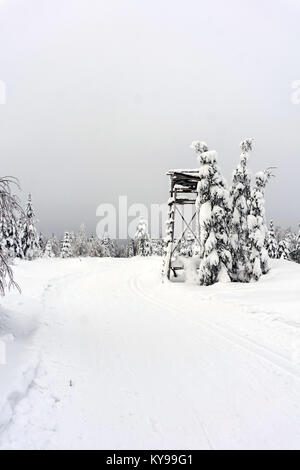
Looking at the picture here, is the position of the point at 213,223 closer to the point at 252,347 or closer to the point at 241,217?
the point at 241,217

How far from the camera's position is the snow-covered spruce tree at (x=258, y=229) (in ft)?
62.2

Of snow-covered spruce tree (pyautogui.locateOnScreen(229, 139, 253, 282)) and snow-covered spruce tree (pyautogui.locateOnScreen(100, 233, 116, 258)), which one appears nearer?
snow-covered spruce tree (pyautogui.locateOnScreen(229, 139, 253, 282))

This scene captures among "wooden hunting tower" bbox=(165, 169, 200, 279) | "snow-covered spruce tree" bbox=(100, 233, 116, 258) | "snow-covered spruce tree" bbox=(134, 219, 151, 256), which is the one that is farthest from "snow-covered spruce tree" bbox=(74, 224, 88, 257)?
"wooden hunting tower" bbox=(165, 169, 200, 279)

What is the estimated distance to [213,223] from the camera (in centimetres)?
1836

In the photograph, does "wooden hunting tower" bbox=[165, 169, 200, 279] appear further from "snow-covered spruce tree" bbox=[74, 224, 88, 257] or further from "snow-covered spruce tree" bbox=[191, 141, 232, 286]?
"snow-covered spruce tree" bbox=[74, 224, 88, 257]

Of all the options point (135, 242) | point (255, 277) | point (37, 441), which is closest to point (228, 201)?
point (255, 277)

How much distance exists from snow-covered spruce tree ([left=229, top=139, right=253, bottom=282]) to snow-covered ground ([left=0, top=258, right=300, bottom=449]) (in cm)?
733

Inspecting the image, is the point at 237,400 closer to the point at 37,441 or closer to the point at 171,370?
the point at 171,370

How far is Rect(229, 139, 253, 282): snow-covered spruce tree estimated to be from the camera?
760 inches

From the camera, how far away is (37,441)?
13.3 feet

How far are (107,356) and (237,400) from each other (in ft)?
9.64

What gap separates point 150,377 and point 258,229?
15.3 m

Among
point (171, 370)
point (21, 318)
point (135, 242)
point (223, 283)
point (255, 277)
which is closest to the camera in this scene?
point (171, 370)

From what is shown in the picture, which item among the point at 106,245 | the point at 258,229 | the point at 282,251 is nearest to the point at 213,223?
the point at 258,229
